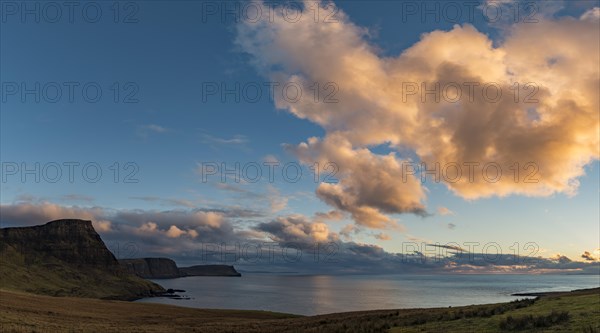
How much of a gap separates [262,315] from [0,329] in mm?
50117

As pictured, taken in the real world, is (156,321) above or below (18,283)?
above

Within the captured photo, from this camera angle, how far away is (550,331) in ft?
77.7

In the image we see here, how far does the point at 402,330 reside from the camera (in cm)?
3159

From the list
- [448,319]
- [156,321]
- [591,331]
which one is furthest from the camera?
[156,321]

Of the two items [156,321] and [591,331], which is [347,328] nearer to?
[591,331]

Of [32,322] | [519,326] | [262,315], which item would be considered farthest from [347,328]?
[262,315]

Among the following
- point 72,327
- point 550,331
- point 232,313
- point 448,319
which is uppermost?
point 550,331

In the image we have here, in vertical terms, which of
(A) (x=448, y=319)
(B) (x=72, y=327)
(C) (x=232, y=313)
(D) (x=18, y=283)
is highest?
(A) (x=448, y=319)

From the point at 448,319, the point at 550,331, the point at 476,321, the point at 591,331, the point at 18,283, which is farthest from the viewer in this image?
the point at 18,283

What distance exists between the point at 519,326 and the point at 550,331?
2.49m

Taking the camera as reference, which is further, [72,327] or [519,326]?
[72,327]

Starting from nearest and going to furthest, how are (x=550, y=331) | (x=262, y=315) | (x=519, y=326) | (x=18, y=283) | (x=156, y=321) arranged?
1. (x=550, y=331)
2. (x=519, y=326)
3. (x=156, y=321)
4. (x=262, y=315)
5. (x=18, y=283)

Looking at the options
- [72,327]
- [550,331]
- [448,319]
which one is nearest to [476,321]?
[448,319]

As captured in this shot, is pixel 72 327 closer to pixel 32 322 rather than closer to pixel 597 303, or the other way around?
pixel 32 322
